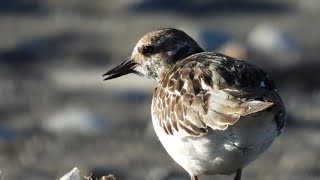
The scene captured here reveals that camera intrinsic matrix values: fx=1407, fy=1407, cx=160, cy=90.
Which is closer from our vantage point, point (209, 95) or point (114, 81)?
point (209, 95)

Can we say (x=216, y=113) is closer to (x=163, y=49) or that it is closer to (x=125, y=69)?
(x=163, y=49)

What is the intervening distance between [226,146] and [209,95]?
0.71ft

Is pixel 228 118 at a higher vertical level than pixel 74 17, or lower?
higher

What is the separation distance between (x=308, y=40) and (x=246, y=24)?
790 millimetres

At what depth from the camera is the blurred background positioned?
8102 millimetres

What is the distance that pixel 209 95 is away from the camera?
18.3ft

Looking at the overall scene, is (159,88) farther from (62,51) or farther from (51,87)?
(62,51)

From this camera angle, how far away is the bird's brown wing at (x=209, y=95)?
5440 millimetres

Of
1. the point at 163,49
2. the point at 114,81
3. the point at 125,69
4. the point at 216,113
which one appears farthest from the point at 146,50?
the point at 114,81

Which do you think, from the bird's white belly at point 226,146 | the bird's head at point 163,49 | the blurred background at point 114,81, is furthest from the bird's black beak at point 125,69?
the blurred background at point 114,81

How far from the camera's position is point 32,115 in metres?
9.24

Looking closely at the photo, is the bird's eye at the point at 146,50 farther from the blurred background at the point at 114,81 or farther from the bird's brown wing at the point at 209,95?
the blurred background at the point at 114,81

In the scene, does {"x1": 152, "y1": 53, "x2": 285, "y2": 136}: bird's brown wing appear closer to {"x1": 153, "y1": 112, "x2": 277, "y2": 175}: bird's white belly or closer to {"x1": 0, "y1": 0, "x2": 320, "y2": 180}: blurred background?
{"x1": 153, "y1": 112, "x2": 277, "y2": 175}: bird's white belly

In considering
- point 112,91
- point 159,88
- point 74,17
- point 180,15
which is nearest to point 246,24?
point 180,15
